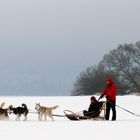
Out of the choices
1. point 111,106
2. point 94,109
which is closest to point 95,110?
point 94,109

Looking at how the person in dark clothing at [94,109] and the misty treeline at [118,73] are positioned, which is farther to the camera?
the misty treeline at [118,73]

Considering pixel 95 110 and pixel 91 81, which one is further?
pixel 91 81

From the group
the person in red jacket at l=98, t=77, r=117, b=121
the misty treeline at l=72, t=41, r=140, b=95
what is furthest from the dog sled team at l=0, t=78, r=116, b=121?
the misty treeline at l=72, t=41, r=140, b=95

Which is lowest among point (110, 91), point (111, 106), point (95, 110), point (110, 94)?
point (95, 110)

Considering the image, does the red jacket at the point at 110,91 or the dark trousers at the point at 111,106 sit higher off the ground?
the red jacket at the point at 110,91

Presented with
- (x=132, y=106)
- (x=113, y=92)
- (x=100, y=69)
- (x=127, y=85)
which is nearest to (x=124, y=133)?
(x=113, y=92)

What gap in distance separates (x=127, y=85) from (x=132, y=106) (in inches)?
1588

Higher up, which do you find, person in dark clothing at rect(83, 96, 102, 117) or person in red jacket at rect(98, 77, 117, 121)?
person in red jacket at rect(98, 77, 117, 121)

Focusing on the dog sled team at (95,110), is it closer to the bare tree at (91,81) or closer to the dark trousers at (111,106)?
the dark trousers at (111,106)

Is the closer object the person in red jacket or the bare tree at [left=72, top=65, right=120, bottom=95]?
the person in red jacket

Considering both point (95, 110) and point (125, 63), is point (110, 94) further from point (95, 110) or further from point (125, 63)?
point (125, 63)

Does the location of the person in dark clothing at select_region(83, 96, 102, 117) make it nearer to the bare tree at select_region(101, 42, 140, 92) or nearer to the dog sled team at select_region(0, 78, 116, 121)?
the dog sled team at select_region(0, 78, 116, 121)

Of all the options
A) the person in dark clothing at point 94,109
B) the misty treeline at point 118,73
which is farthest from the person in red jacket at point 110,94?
the misty treeline at point 118,73

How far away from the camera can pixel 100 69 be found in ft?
244
